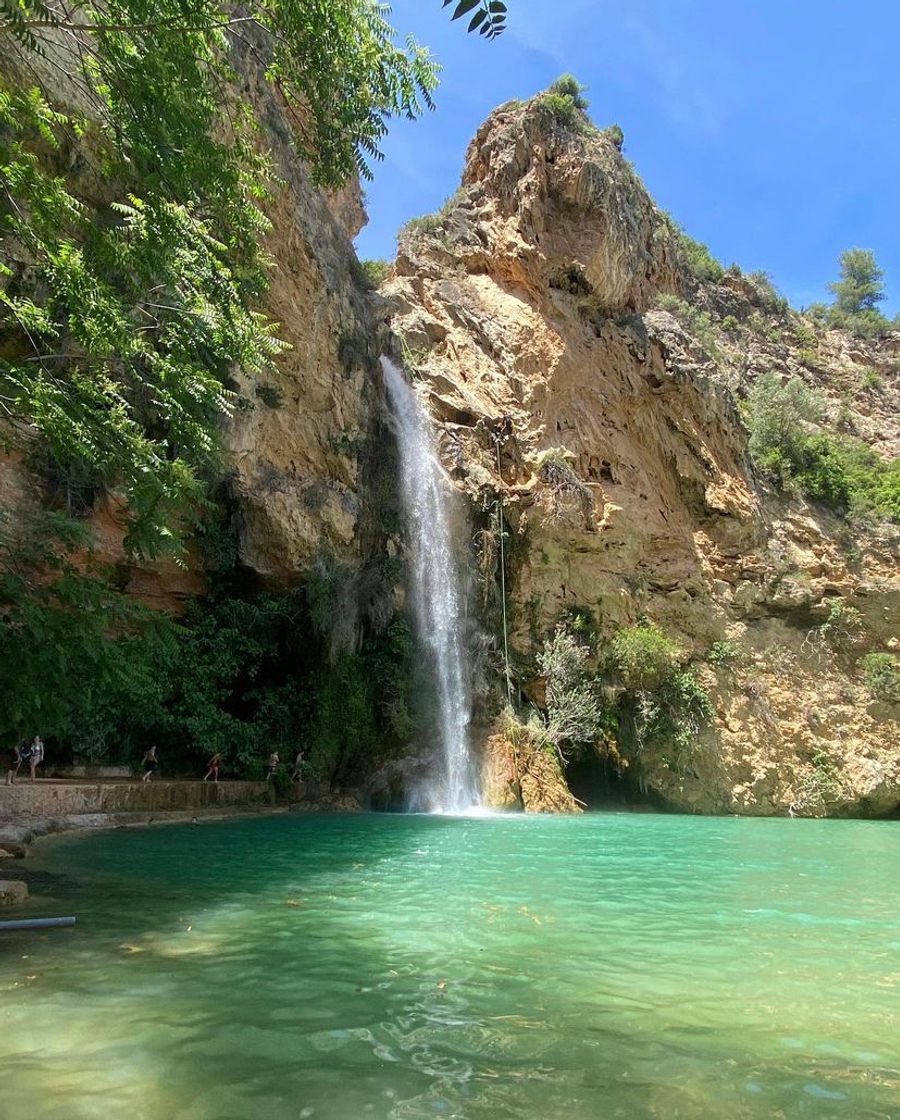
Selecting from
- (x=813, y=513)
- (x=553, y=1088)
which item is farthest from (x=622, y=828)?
(x=813, y=513)

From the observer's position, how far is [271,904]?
266 inches

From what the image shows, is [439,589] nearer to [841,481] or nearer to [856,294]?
[841,481]

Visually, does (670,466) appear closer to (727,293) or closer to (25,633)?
(727,293)

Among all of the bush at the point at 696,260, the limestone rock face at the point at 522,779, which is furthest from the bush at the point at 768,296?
the limestone rock face at the point at 522,779

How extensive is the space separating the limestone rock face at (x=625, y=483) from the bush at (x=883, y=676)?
37 centimetres

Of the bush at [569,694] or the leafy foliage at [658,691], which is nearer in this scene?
the bush at [569,694]

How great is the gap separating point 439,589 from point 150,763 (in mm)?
8837

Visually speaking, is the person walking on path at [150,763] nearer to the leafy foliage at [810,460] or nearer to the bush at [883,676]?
the bush at [883,676]

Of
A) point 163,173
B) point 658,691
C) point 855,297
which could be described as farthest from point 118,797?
point 855,297

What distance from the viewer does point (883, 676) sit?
2594 centimetres

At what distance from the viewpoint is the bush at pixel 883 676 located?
25.8 metres

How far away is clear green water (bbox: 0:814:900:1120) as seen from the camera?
305cm

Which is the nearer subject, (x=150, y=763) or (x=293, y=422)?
(x=150, y=763)

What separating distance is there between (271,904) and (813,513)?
27.8m
